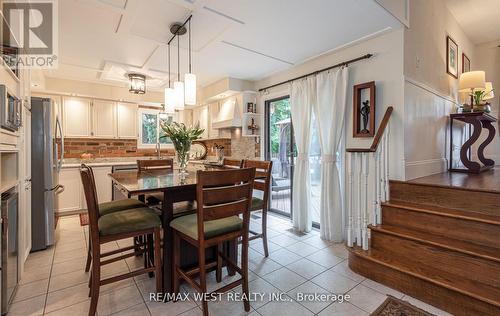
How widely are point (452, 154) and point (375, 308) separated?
3278mm

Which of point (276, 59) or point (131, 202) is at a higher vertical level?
point (276, 59)

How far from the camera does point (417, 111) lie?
2760mm

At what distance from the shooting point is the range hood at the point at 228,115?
4.32 meters

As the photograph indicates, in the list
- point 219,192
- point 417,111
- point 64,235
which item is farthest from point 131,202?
point 417,111

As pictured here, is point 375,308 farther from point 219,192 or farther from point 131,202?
point 131,202

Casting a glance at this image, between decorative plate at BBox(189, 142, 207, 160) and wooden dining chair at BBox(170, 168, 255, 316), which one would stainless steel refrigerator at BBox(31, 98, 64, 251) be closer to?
wooden dining chair at BBox(170, 168, 255, 316)

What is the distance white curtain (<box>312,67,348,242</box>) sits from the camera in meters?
2.96

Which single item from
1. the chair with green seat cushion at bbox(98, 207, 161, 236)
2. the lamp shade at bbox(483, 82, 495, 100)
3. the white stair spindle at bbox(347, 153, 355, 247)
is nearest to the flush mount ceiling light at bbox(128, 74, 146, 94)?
the chair with green seat cushion at bbox(98, 207, 161, 236)

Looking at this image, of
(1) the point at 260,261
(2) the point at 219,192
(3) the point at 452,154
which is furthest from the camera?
(3) the point at 452,154

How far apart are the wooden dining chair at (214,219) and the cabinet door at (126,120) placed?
12.8 ft

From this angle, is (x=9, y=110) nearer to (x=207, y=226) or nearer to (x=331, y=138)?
(x=207, y=226)

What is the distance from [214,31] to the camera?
102 inches

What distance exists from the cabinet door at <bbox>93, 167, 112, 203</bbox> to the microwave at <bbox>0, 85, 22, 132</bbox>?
233cm

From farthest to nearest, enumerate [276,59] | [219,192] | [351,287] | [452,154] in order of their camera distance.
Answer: [452,154]
[276,59]
[351,287]
[219,192]
